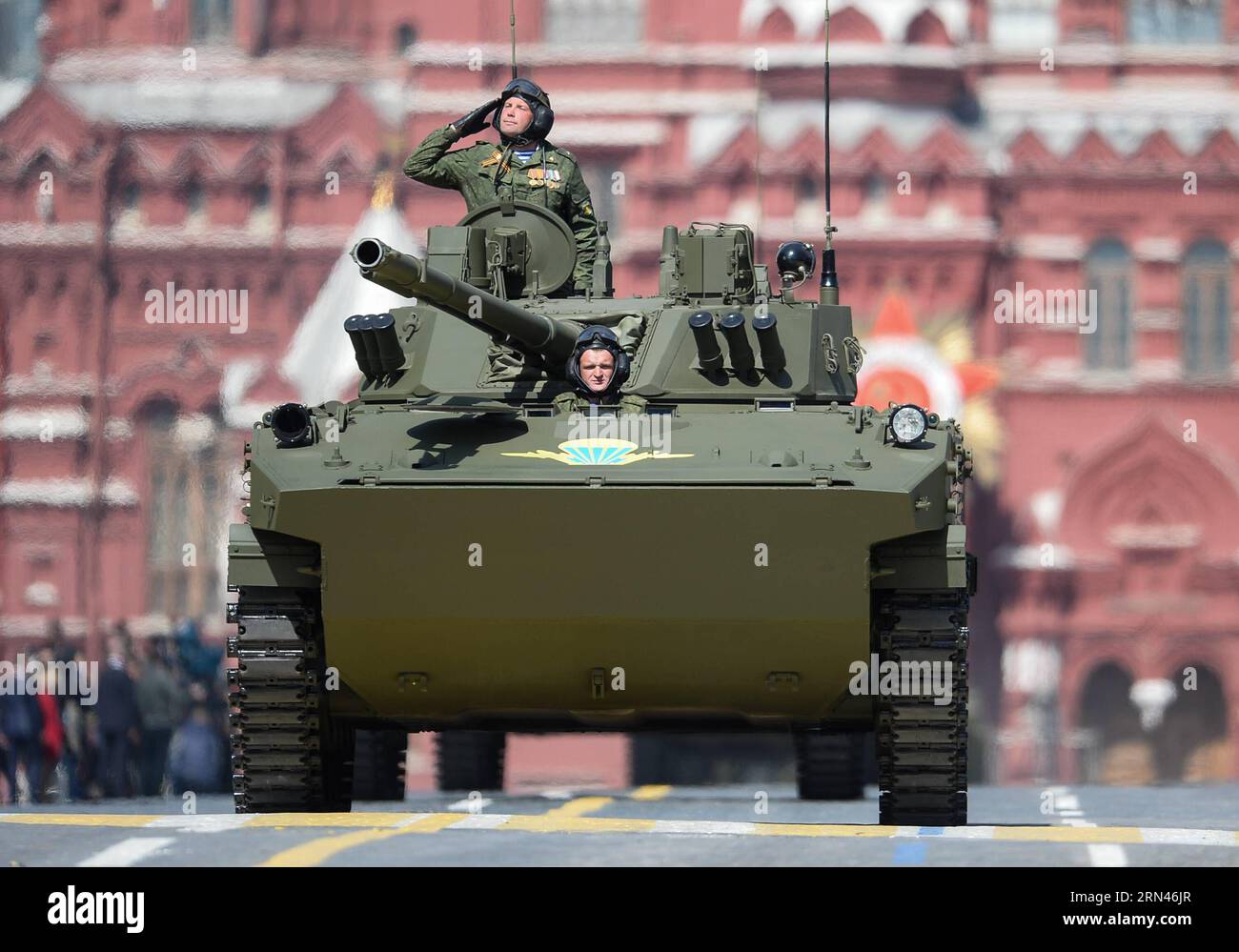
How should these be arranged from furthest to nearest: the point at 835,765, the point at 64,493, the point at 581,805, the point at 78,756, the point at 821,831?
1. the point at 64,493
2. the point at 78,756
3. the point at 835,765
4. the point at 581,805
5. the point at 821,831

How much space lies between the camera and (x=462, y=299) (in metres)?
14.6

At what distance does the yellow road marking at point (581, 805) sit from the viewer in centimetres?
1953

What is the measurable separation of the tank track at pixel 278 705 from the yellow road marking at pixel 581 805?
356 cm

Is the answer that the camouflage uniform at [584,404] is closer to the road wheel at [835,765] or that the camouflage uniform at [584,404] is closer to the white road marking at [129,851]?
the white road marking at [129,851]

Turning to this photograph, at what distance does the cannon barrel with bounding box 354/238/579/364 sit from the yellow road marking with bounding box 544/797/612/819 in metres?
4.18

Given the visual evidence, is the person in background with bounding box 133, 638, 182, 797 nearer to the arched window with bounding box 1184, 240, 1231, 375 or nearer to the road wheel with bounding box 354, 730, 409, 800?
the road wheel with bounding box 354, 730, 409, 800

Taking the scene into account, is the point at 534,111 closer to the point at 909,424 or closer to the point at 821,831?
the point at 909,424

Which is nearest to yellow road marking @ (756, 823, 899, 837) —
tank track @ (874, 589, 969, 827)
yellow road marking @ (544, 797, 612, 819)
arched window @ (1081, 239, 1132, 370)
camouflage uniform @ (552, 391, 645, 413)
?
tank track @ (874, 589, 969, 827)

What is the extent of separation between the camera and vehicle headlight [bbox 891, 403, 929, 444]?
48.9 ft

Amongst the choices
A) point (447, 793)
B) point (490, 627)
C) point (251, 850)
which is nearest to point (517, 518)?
point (490, 627)

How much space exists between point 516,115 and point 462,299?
3.07m

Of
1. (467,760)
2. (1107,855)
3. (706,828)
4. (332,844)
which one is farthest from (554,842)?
(467,760)

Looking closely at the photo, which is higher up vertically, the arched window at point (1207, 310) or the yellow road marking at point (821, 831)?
the arched window at point (1207, 310)

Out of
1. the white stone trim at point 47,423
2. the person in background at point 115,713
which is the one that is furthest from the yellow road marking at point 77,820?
the white stone trim at point 47,423
